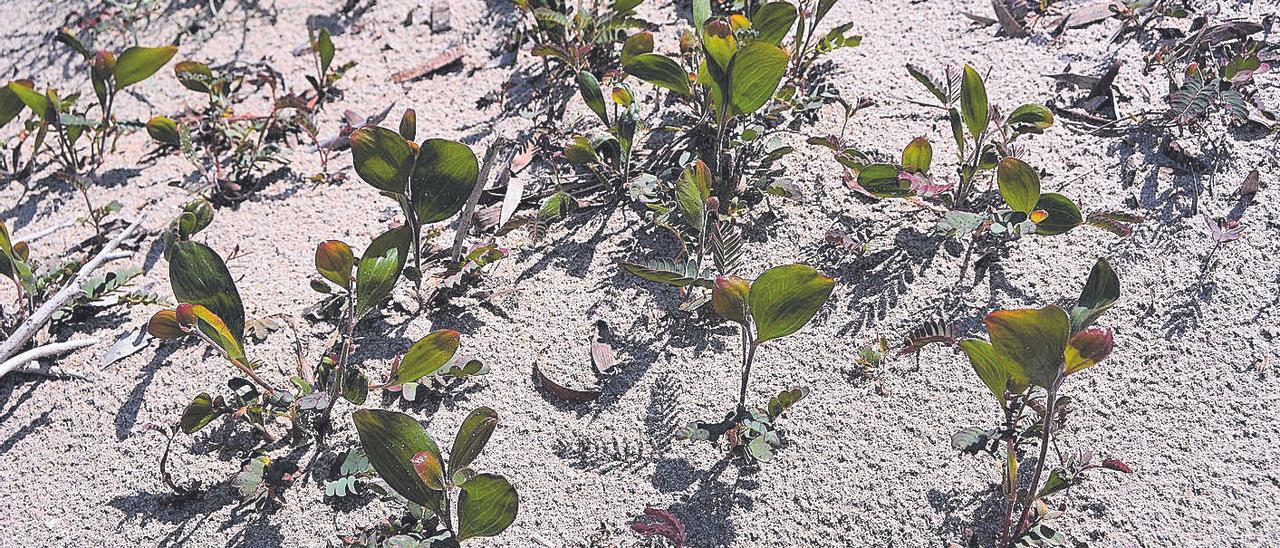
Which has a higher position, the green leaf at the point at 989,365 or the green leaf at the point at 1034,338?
the green leaf at the point at 1034,338

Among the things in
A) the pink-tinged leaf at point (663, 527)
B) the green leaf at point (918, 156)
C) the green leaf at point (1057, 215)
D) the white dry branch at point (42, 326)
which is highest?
the green leaf at point (918, 156)

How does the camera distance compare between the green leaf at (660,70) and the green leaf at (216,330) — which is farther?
the green leaf at (660,70)

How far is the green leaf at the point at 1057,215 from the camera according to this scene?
1.85 meters

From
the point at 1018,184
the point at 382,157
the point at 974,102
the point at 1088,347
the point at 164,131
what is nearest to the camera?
the point at 1088,347

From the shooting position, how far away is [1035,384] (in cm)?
131

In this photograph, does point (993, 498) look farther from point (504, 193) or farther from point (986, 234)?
point (504, 193)

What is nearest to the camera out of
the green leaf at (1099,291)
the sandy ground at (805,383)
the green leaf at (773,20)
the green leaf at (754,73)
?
the green leaf at (1099,291)

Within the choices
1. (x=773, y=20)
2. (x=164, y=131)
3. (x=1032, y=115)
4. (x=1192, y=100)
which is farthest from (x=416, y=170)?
(x=1192, y=100)

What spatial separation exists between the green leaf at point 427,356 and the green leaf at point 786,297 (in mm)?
530

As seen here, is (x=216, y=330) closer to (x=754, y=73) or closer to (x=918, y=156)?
(x=754, y=73)

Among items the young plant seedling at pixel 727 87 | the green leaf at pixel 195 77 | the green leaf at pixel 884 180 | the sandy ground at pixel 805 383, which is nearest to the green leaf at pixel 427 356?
the sandy ground at pixel 805 383

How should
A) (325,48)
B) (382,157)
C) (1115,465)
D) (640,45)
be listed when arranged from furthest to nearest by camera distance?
(325,48), (640,45), (382,157), (1115,465)

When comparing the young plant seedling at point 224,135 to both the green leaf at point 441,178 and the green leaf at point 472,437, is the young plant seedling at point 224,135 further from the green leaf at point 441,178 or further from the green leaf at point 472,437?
the green leaf at point 472,437

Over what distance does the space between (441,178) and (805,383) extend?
0.82 m
